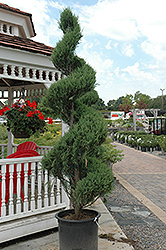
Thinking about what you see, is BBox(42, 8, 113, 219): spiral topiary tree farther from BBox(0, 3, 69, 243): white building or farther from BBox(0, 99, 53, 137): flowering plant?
BBox(0, 99, 53, 137): flowering plant

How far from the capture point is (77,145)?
103 inches

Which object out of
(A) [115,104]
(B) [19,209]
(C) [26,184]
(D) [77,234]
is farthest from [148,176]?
(A) [115,104]

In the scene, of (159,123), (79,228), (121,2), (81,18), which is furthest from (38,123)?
(159,123)

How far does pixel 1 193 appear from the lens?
3.33 meters

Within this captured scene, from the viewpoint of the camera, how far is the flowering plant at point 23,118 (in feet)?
13.3

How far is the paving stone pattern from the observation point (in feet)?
11.1

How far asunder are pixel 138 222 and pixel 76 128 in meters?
2.36

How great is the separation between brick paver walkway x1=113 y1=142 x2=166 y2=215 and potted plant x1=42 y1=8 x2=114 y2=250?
8.75 feet

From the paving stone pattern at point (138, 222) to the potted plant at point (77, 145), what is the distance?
57 cm

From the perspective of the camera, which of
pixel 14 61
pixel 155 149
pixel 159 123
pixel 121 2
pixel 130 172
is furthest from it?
pixel 159 123

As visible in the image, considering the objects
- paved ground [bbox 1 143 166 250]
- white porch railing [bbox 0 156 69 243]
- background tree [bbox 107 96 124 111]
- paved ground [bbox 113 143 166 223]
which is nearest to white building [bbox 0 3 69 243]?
white porch railing [bbox 0 156 69 243]

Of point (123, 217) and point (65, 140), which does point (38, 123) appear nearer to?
point (65, 140)

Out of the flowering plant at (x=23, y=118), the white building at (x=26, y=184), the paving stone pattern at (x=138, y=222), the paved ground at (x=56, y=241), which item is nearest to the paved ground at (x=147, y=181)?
the paving stone pattern at (x=138, y=222)

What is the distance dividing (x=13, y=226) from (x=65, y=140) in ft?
4.75
